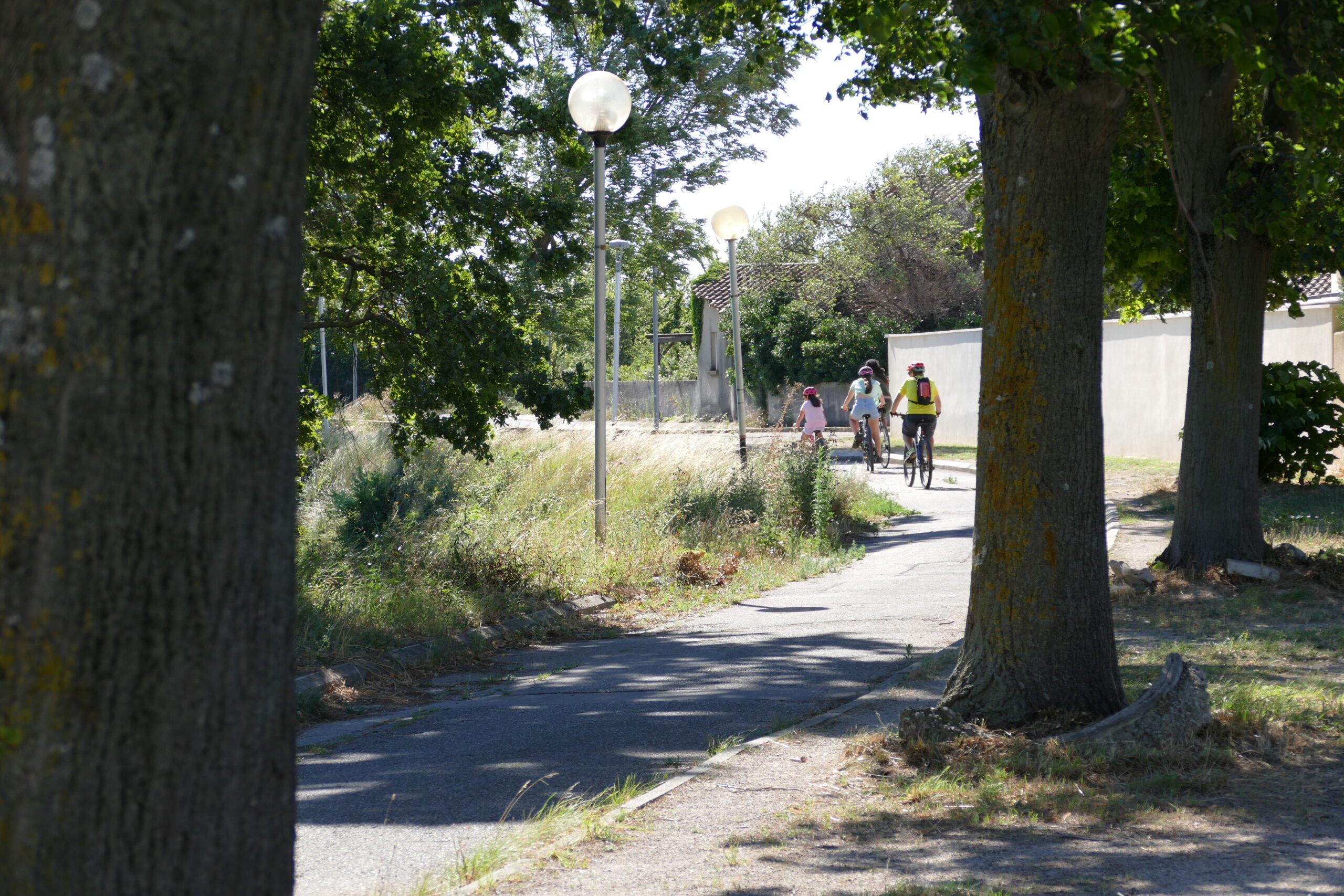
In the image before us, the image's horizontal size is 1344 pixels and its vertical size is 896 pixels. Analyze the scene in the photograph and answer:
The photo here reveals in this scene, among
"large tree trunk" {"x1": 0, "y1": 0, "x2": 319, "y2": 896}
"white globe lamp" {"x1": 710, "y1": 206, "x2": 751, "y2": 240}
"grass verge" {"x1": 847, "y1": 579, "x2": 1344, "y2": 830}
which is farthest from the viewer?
"white globe lamp" {"x1": 710, "y1": 206, "x2": 751, "y2": 240}

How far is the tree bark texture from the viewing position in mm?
9969

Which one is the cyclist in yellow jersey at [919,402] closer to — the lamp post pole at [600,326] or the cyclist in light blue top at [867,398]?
the cyclist in light blue top at [867,398]

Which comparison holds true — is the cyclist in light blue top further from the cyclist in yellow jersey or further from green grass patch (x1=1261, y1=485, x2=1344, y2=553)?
green grass patch (x1=1261, y1=485, x2=1344, y2=553)

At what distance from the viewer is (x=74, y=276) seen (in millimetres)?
1965

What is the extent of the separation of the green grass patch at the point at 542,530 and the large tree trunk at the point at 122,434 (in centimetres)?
611

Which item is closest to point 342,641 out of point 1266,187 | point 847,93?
point 847,93

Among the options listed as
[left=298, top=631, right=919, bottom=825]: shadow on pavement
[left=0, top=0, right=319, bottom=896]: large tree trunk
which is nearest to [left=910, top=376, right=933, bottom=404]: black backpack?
[left=298, top=631, right=919, bottom=825]: shadow on pavement

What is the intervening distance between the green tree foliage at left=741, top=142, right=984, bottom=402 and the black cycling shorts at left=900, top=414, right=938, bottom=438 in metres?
19.5

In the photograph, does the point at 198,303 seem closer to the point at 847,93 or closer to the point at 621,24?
the point at 847,93

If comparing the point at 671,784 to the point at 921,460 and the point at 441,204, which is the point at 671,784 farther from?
the point at 921,460

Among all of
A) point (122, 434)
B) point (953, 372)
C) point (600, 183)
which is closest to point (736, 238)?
point (600, 183)

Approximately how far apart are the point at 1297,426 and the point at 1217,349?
6.70 m

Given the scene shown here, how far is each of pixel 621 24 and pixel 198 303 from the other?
9.57 m

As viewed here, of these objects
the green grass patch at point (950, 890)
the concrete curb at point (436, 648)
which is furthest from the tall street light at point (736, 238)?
the green grass patch at point (950, 890)
